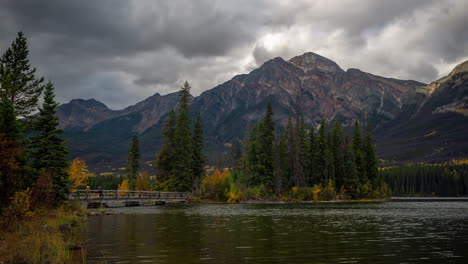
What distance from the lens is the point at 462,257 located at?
51.8ft

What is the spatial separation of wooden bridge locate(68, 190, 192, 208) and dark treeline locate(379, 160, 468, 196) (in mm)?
128395

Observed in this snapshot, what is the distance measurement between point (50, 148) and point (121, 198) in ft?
94.6

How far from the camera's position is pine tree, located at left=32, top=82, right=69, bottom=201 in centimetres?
3719

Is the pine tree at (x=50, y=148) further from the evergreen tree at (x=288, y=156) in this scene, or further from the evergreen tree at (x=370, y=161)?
the evergreen tree at (x=370, y=161)

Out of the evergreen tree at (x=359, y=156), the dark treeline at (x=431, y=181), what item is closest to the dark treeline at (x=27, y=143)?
the evergreen tree at (x=359, y=156)

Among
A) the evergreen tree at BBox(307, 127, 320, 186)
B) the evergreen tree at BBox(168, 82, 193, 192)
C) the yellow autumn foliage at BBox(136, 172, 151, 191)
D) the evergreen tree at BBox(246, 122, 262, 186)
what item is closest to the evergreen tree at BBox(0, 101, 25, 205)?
the evergreen tree at BBox(168, 82, 193, 192)

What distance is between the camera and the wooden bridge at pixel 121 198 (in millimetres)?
55469

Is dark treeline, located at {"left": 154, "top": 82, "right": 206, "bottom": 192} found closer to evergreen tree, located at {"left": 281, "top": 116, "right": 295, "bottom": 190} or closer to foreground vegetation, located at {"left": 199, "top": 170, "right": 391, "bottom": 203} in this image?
foreground vegetation, located at {"left": 199, "top": 170, "right": 391, "bottom": 203}

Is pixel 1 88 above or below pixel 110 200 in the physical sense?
above

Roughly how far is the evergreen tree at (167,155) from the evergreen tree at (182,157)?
160cm

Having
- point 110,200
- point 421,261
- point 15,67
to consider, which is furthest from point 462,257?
point 110,200

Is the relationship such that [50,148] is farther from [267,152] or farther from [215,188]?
[267,152]

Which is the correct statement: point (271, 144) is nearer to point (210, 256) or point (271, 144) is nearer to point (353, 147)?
point (353, 147)

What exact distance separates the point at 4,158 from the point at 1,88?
21.4 m
